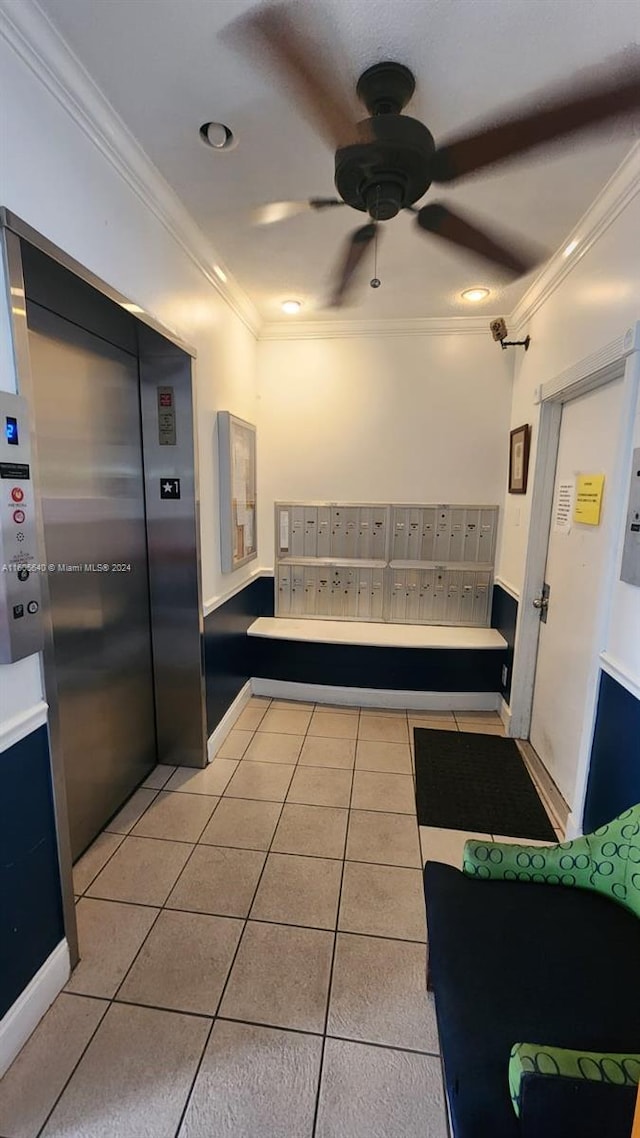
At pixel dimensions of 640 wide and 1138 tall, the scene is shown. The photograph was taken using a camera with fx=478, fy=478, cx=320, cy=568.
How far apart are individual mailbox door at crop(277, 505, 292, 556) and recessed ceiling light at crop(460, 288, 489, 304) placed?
181 cm

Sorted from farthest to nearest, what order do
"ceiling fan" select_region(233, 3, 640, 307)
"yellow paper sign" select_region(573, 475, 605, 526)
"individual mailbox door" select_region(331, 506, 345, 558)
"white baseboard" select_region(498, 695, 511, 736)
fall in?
"individual mailbox door" select_region(331, 506, 345, 558)
"white baseboard" select_region(498, 695, 511, 736)
"yellow paper sign" select_region(573, 475, 605, 526)
"ceiling fan" select_region(233, 3, 640, 307)

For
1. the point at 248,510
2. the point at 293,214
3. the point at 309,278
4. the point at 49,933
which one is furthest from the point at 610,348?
the point at 49,933

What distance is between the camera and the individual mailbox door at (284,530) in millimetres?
3680

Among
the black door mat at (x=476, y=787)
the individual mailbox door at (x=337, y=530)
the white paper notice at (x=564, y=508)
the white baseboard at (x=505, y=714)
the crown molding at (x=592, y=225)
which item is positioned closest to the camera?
the crown molding at (x=592, y=225)

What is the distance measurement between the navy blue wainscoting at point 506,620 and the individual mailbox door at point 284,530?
1577 mm

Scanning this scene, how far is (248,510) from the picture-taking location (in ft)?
11.0

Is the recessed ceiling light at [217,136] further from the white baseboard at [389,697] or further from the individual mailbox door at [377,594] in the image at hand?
the white baseboard at [389,697]

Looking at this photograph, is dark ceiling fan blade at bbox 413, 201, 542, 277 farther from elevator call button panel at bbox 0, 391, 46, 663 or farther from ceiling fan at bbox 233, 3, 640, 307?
elevator call button panel at bbox 0, 391, 46, 663

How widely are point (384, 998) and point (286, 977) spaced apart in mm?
315

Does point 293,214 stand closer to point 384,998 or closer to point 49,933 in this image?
point 49,933

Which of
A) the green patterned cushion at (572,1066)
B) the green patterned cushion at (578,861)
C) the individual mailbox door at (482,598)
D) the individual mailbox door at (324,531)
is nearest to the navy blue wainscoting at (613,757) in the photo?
the green patterned cushion at (578,861)

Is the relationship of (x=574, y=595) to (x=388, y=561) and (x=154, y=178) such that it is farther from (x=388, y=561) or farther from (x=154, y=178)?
(x=154, y=178)

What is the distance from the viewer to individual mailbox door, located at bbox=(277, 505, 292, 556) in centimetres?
368

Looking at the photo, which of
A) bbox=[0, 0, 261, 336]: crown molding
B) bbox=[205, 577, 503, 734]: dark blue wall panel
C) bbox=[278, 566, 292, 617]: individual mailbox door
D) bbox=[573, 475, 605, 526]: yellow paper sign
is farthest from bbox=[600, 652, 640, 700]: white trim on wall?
bbox=[0, 0, 261, 336]: crown molding
